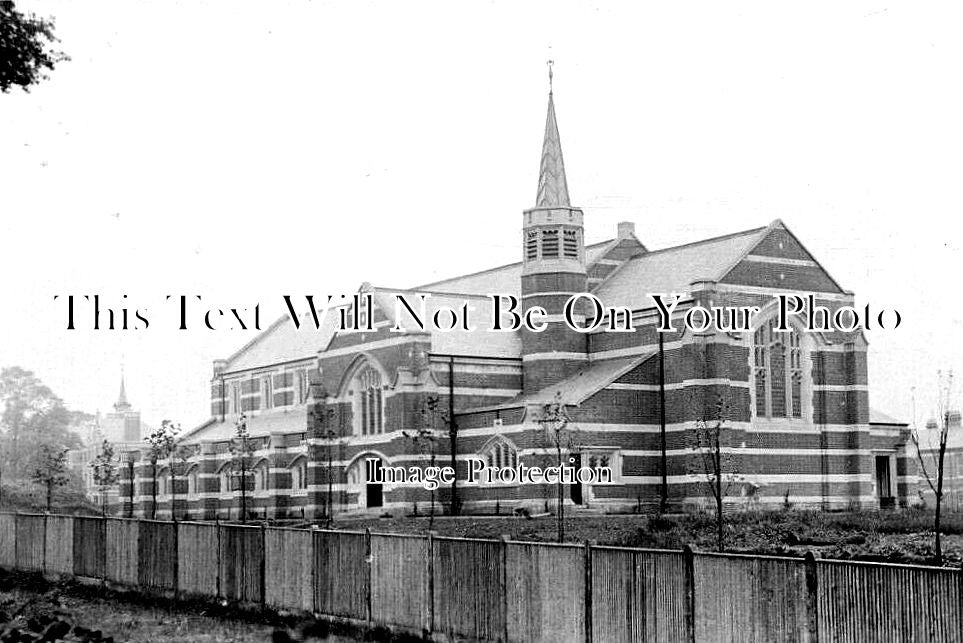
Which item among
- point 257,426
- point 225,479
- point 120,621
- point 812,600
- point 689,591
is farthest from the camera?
point 257,426

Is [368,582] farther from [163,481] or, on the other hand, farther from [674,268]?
[163,481]

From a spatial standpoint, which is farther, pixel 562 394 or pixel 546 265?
pixel 546 265

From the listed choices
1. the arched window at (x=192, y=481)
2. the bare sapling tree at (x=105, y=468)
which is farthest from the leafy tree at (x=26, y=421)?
the arched window at (x=192, y=481)

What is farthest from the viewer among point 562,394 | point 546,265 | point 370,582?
point 546,265

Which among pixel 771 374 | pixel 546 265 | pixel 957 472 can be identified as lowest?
pixel 957 472

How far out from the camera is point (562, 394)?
53562 mm

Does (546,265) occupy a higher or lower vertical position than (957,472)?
higher

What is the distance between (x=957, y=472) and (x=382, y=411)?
60429 millimetres

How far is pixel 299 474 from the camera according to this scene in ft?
212

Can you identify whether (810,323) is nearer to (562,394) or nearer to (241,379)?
(562,394)

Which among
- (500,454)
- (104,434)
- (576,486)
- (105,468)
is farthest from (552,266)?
(104,434)

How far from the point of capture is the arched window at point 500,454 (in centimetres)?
5283

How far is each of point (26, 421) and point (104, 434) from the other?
1122 inches

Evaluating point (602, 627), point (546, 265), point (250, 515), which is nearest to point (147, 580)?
point (602, 627)
